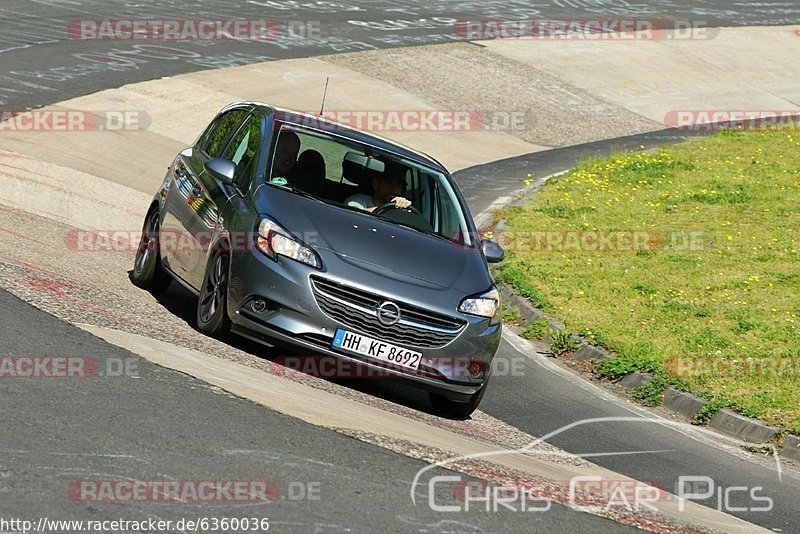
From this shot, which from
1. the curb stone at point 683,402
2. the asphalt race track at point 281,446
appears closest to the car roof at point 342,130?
the asphalt race track at point 281,446

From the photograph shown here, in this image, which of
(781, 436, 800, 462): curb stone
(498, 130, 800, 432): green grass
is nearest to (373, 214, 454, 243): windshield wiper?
(498, 130, 800, 432): green grass

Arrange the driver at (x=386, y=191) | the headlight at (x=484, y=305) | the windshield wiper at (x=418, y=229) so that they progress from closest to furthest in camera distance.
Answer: the headlight at (x=484, y=305) < the windshield wiper at (x=418, y=229) < the driver at (x=386, y=191)

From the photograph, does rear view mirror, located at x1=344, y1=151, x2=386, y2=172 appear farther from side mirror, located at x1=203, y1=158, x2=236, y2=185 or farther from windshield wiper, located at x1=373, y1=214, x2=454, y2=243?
side mirror, located at x1=203, y1=158, x2=236, y2=185

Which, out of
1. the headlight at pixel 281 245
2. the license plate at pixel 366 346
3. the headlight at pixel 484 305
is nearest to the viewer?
the license plate at pixel 366 346

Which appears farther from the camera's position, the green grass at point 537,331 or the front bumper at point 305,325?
the green grass at point 537,331

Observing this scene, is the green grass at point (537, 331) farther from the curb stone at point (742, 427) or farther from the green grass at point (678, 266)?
the curb stone at point (742, 427)

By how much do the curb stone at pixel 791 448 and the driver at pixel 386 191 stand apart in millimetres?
3589

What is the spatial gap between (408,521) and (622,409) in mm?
5358

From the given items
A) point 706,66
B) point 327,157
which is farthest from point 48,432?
point 706,66

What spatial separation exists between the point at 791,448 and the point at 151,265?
5.53 metres

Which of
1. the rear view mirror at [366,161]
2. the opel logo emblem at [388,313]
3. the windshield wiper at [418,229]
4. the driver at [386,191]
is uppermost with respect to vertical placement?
the rear view mirror at [366,161]

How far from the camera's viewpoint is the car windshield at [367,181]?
9.88 meters

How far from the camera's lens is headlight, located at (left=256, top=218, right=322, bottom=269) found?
877 centimetres

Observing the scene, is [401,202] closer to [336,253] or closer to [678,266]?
[336,253]
